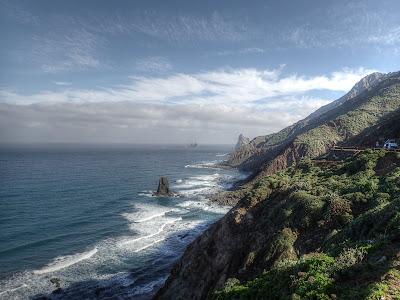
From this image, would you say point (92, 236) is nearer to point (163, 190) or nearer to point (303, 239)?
point (163, 190)

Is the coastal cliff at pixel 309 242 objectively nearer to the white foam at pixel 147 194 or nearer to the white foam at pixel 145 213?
the white foam at pixel 145 213

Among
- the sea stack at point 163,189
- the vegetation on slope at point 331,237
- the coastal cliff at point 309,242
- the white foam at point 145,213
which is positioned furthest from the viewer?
the sea stack at point 163,189

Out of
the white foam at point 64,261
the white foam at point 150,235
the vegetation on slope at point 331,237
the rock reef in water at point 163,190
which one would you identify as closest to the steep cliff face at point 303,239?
the vegetation on slope at point 331,237

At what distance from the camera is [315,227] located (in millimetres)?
22250

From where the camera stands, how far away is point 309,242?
2102 centimetres

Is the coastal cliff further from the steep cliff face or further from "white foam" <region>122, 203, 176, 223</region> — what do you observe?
"white foam" <region>122, 203, 176, 223</region>

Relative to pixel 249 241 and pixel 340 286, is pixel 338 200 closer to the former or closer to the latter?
pixel 249 241

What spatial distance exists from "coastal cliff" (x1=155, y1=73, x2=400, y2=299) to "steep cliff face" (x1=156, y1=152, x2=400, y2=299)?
0.05 m

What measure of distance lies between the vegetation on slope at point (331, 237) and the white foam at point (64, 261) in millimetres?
25956

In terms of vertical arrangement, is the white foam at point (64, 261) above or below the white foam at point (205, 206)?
below

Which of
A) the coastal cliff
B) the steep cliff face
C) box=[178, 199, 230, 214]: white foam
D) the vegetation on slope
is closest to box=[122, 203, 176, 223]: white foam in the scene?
box=[178, 199, 230, 214]: white foam

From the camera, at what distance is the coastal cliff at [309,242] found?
1188 centimetres

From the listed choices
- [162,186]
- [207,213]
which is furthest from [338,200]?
[162,186]

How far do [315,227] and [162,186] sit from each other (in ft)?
236
